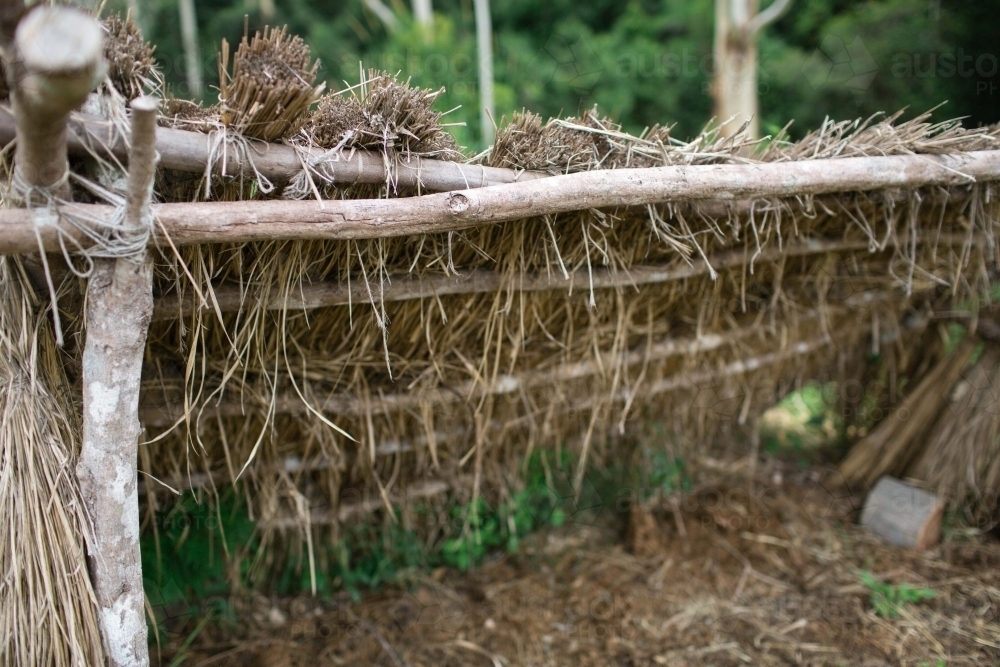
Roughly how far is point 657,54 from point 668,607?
919cm

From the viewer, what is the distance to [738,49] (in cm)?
749

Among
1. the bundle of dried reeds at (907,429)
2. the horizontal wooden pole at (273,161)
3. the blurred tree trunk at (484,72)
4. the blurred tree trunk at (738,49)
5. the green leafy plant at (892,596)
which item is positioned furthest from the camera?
the blurred tree trunk at (484,72)

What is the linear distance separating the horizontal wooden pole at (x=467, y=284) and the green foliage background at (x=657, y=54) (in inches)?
176

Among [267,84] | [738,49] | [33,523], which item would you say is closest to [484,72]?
[738,49]

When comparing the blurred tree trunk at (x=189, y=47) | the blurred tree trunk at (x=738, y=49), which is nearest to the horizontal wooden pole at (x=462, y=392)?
the blurred tree trunk at (x=738, y=49)

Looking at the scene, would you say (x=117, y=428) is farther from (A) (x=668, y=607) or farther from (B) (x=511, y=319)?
(A) (x=668, y=607)

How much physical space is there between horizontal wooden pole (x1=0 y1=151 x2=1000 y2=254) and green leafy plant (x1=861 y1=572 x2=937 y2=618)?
1.54m

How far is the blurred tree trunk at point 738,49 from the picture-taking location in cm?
730

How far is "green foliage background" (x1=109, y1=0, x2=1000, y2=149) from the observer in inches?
277

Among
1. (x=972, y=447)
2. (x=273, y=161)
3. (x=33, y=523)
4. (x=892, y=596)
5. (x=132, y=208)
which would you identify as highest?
(x=273, y=161)

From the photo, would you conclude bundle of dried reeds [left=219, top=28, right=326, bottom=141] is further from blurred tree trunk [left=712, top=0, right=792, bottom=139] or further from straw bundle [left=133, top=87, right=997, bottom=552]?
blurred tree trunk [left=712, top=0, right=792, bottom=139]

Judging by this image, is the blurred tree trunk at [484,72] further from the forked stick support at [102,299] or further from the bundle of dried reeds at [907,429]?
Result: the forked stick support at [102,299]

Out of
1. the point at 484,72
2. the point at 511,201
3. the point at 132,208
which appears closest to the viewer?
the point at 132,208

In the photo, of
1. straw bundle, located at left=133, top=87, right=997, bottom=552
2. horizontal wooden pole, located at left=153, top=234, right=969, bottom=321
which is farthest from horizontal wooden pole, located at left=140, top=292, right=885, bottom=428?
horizontal wooden pole, located at left=153, top=234, right=969, bottom=321
